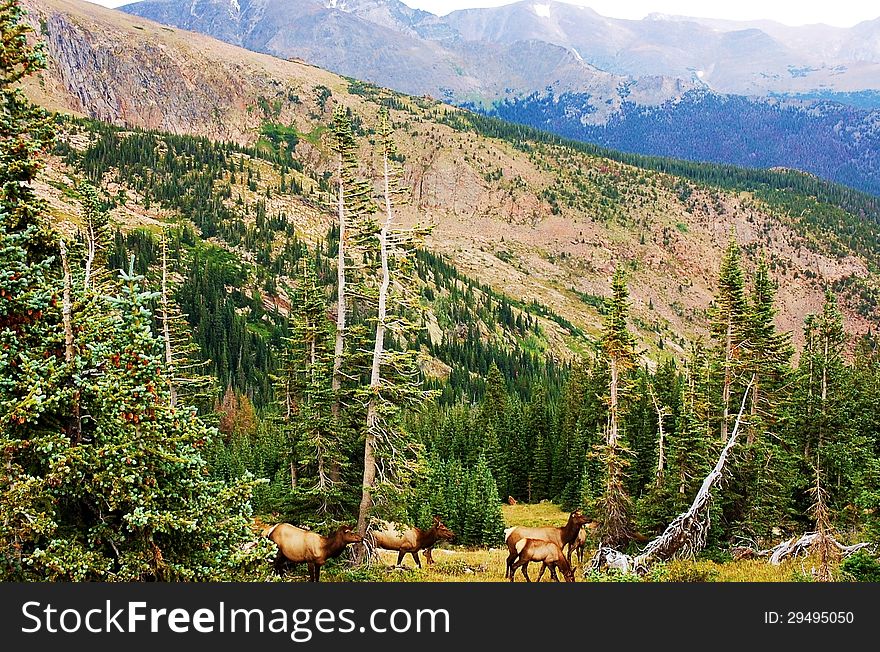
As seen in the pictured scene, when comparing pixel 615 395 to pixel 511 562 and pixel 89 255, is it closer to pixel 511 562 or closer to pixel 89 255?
pixel 511 562

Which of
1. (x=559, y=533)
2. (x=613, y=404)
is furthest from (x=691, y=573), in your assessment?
(x=613, y=404)

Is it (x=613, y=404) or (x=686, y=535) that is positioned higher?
(x=613, y=404)

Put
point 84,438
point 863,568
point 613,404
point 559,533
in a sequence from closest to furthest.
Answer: point 84,438
point 863,568
point 559,533
point 613,404

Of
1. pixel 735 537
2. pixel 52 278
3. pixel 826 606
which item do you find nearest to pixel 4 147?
pixel 52 278

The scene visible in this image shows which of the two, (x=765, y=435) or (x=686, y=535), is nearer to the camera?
(x=686, y=535)

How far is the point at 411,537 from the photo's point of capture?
24.8 meters

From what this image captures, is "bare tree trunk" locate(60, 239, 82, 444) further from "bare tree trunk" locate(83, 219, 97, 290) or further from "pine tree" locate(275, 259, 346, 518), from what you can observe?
"pine tree" locate(275, 259, 346, 518)

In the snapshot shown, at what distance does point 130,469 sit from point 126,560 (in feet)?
5.67

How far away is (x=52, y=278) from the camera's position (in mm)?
12859

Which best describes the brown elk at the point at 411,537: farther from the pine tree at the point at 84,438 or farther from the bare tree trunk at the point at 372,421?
the pine tree at the point at 84,438

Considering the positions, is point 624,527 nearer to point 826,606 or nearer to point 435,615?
point 826,606

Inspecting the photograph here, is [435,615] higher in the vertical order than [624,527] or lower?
higher

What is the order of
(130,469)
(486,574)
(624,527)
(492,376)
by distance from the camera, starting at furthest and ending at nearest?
1. (492,376)
2. (624,527)
3. (486,574)
4. (130,469)

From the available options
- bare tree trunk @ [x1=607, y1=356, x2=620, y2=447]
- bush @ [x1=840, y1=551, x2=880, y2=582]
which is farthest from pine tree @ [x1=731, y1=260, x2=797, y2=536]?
bush @ [x1=840, y1=551, x2=880, y2=582]
